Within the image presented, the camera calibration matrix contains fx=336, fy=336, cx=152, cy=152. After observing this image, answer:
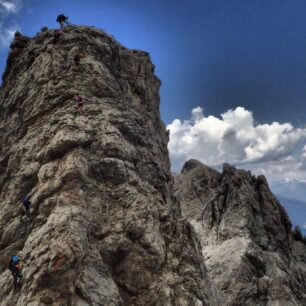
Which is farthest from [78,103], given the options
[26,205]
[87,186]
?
[26,205]

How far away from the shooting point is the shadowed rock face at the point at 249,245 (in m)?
59.6

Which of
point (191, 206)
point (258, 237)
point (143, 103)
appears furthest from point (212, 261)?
point (143, 103)

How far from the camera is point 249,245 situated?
66.1 meters

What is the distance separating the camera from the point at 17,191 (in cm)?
2970

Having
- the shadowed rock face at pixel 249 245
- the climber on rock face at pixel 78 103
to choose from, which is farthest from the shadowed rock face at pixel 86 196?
the shadowed rock face at pixel 249 245

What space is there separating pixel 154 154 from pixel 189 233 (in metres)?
10.2

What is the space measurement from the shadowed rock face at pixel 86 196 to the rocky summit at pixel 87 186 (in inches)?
3.3

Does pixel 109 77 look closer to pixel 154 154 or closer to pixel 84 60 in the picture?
pixel 84 60

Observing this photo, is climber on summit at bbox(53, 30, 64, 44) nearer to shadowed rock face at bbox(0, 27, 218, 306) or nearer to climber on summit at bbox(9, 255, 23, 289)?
shadowed rock face at bbox(0, 27, 218, 306)

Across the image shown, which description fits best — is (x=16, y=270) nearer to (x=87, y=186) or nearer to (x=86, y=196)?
(x=86, y=196)

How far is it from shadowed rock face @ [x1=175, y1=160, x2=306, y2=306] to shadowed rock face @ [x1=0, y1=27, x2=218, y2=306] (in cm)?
3205

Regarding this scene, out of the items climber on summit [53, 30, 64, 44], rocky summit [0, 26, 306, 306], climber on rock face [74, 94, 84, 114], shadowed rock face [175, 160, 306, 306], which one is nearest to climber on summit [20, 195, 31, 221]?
rocky summit [0, 26, 306, 306]

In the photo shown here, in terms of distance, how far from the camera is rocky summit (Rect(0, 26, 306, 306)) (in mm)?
22406

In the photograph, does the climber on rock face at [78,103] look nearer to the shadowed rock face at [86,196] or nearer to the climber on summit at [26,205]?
the shadowed rock face at [86,196]
